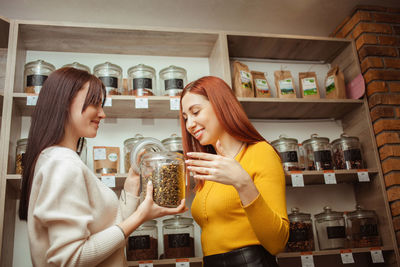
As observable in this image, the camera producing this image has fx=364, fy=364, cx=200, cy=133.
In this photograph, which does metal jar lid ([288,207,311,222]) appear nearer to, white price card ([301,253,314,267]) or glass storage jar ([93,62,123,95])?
white price card ([301,253,314,267])

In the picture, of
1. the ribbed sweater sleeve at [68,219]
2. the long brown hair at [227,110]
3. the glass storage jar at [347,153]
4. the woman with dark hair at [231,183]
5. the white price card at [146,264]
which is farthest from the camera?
the glass storage jar at [347,153]

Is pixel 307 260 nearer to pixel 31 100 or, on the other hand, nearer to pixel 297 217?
pixel 297 217

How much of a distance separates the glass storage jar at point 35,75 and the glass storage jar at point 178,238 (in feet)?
3.58

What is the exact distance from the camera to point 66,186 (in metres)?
1.05

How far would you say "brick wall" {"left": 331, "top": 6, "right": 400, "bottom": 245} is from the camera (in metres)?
2.33

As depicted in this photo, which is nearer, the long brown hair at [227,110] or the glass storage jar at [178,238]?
the long brown hair at [227,110]

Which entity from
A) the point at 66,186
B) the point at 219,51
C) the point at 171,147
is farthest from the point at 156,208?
the point at 219,51

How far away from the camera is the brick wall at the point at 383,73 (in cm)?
233

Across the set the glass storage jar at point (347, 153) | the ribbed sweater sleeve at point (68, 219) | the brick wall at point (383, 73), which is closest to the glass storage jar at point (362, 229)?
the brick wall at point (383, 73)

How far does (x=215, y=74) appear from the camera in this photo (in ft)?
8.39

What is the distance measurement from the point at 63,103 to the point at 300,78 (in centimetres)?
187

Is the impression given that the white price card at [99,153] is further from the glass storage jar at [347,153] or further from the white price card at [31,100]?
the glass storage jar at [347,153]

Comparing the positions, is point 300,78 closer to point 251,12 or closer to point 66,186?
point 251,12

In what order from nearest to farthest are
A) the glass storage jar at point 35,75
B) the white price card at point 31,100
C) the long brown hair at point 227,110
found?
the long brown hair at point 227,110, the white price card at point 31,100, the glass storage jar at point 35,75
